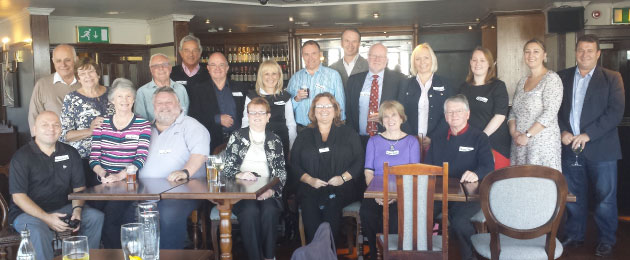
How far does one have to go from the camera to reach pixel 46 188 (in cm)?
378

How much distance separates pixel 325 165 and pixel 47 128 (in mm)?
1947

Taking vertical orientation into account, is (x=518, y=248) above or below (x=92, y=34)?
below

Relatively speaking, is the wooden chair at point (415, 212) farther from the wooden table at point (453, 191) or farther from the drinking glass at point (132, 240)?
the drinking glass at point (132, 240)

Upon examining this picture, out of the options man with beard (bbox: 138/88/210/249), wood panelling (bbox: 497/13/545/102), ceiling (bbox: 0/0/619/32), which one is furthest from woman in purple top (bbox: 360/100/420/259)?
wood panelling (bbox: 497/13/545/102)

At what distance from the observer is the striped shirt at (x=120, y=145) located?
13.5ft

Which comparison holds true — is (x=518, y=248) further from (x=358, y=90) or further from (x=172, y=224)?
(x=172, y=224)

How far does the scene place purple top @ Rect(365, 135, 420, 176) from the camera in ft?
13.5

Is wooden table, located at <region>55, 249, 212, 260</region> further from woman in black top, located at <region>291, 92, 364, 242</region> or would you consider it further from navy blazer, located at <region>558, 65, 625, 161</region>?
navy blazer, located at <region>558, 65, 625, 161</region>

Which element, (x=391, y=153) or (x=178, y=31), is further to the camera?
(x=178, y=31)

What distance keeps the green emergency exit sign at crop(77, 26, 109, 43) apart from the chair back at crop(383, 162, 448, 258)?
7588 mm

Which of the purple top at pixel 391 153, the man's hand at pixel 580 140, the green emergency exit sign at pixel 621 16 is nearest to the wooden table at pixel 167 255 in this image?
the purple top at pixel 391 153

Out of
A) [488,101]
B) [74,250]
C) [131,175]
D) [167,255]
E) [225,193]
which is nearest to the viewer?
[74,250]

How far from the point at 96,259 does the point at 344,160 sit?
6.87ft

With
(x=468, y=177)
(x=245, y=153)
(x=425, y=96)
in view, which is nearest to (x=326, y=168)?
(x=245, y=153)
